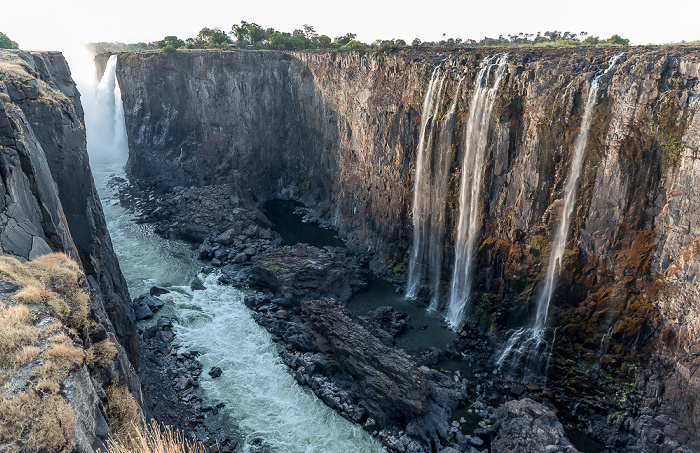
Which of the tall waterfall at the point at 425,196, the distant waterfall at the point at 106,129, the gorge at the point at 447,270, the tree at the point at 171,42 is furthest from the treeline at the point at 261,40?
the tall waterfall at the point at 425,196

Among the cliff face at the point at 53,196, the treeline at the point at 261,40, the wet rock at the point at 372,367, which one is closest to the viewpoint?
the cliff face at the point at 53,196

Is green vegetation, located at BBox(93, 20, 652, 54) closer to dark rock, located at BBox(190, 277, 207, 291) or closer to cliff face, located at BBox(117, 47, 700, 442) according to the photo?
cliff face, located at BBox(117, 47, 700, 442)

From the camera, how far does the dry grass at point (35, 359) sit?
22.4ft

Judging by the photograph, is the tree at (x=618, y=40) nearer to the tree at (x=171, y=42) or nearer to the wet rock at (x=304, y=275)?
the wet rock at (x=304, y=275)

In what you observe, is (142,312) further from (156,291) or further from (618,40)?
(618,40)

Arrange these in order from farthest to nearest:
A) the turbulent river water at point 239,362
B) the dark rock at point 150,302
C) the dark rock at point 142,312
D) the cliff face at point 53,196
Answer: the dark rock at point 150,302, the dark rock at point 142,312, the turbulent river water at point 239,362, the cliff face at point 53,196

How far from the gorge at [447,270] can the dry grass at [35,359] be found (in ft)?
1.74

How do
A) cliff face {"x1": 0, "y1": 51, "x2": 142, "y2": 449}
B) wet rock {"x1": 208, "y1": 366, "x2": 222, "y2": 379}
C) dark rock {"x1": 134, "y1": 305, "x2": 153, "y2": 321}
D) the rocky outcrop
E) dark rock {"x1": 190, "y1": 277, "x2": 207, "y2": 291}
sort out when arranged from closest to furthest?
cliff face {"x1": 0, "y1": 51, "x2": 142, "y2": 449} < the rocky outcrop < wet rock {"x1": 208, "y1": 366, "x2": 222, "y2": 379} < dark rock {"x1": 134, "y1": 305, "x2": 153, "y2": 321} < dark rock {"x1": 190, "y1": 277, "x2": 207, "y2": 291}

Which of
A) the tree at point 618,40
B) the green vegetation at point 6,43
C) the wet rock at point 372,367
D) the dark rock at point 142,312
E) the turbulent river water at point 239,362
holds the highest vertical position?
the tree at point 618,40

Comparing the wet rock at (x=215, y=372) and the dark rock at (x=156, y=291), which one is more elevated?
the dark rock at (x=156, y=291)

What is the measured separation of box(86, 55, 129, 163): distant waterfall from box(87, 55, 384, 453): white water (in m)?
A: 25.7

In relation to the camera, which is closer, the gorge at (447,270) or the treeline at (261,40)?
the gorge at (447,270)

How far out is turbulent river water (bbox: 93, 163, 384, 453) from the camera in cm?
2062

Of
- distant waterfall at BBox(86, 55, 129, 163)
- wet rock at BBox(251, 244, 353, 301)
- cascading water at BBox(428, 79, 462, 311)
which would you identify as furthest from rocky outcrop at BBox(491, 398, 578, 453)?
distant waterfall at BBox(86, 55, 129, 163)
